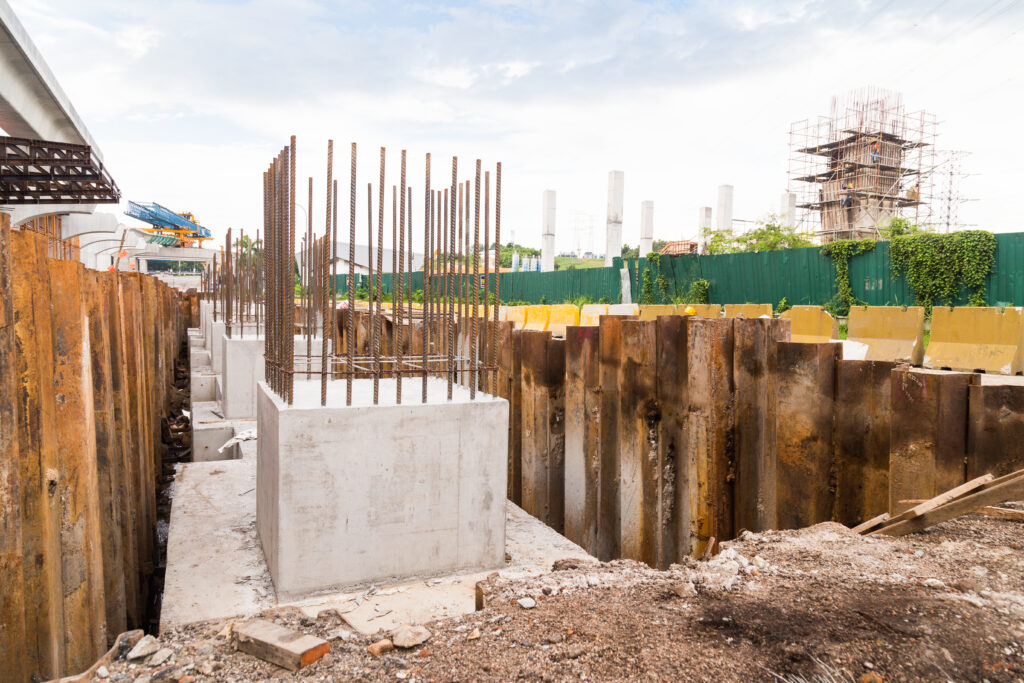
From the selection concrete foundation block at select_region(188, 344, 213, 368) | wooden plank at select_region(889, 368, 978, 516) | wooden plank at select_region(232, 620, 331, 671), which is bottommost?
wooden plank at select_region(232, 620, 331, 671)

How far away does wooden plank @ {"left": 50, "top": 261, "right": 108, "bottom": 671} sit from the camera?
3.70m

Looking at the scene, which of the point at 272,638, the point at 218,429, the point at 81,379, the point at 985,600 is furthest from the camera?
the point at 218,429

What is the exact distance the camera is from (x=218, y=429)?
33.1 feet

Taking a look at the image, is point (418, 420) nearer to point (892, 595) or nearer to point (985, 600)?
point (892, 595)

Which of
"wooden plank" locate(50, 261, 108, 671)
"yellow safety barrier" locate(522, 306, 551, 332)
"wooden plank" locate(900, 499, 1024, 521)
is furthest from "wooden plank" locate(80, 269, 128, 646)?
"yellow safety barrier" locate(522, 306, 551, 332)

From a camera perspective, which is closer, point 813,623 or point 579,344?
point 813,623

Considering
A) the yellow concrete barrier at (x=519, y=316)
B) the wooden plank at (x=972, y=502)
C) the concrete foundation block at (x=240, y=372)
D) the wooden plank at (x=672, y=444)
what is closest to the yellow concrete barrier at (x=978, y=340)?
the wooden plank at (x=672, y=444)

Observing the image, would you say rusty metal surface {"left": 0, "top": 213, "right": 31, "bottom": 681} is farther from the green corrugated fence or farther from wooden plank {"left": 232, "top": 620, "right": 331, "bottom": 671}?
the green corrugated fence

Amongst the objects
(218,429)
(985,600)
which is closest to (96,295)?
(218,429)

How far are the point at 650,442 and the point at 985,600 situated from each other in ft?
9.89

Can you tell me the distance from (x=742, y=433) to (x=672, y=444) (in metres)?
0.62

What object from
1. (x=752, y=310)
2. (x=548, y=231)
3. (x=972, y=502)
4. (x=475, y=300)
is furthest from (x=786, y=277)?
(x=548, y=231)

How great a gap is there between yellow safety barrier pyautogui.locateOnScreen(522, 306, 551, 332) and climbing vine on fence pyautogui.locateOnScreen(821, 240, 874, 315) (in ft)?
35.3

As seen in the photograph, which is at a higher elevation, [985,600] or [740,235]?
[740,235]
